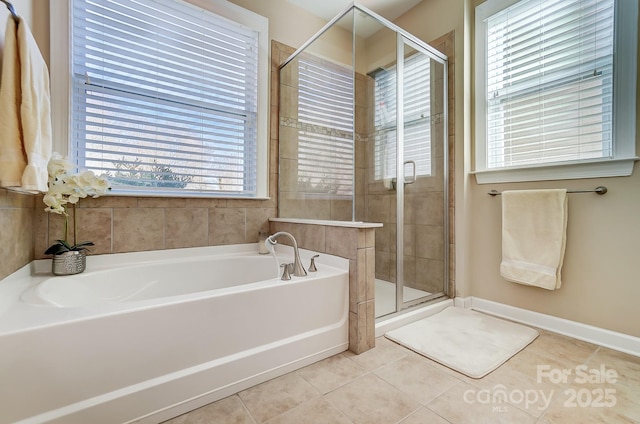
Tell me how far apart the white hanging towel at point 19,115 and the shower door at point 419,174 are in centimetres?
212

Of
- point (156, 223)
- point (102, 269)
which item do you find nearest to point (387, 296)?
point (156, 223)

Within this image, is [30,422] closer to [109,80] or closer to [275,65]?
[109,80]

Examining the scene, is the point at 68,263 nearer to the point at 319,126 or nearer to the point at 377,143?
the point at 319,126

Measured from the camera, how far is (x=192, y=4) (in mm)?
2057

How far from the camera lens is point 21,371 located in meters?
0.88

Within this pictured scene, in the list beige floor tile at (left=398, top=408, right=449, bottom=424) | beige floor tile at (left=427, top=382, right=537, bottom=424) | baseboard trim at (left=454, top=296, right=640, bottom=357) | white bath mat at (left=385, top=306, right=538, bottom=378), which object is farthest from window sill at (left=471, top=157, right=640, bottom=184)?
beige floor tile at (left=398, top=408, right=449, bottom=424)

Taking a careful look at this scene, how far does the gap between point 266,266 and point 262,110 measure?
4.30 feet

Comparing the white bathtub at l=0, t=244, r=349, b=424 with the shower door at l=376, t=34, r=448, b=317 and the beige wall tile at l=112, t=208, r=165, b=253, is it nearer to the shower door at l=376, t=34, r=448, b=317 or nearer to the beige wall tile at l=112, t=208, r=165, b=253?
the beige wall tile at l=112, t=208, r=165, b=253

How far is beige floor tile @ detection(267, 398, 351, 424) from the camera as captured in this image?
111 centimetres

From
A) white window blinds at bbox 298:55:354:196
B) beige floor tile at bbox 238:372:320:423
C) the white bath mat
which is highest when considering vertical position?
white window blinds at bbox 298:55:354:196

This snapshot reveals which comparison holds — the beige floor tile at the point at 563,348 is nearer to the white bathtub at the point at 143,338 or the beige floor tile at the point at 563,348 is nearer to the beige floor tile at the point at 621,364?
the beige floor tile at the point at 621,364

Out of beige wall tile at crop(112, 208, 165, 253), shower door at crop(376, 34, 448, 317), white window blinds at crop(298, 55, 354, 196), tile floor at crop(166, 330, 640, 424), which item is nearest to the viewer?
tile floor at crop(166, 330, 640, 424)

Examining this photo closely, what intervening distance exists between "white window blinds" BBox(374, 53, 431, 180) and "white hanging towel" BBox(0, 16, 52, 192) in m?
2.06

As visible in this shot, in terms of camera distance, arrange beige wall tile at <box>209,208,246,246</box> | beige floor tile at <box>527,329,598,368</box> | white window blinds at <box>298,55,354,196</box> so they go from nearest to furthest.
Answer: beige floor tile at <box>527,329,598,368</box>, beige wall tile at <box>209,208,246,246</box>, white window blinds at <box>298,55,354,196</box>
